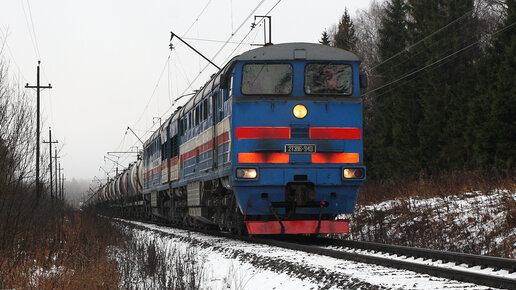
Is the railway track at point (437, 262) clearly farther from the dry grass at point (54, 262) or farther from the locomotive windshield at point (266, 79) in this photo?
the dry grass at point (54, 262)

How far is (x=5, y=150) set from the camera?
997 centimetres

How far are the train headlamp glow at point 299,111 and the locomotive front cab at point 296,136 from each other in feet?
0.05

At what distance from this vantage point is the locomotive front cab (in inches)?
460

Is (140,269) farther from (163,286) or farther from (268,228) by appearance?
(268,228)

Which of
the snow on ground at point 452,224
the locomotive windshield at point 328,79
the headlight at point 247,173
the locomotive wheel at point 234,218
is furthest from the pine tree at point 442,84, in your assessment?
the headlight at point 247,173

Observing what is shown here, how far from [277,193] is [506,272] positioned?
544 centimetres

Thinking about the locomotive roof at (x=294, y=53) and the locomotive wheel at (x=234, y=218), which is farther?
the locomotive wheel at (x=234, y=218)

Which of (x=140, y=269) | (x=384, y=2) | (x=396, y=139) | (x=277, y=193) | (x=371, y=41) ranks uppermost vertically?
(x=384, y=2)

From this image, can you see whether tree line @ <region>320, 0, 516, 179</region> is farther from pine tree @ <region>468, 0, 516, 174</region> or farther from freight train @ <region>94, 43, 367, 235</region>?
freight train @ <region>94, 43, 367, 235</region>

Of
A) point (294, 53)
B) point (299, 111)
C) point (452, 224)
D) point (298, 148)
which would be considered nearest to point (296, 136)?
point (298, 148)

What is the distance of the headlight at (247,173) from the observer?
38.1 ft

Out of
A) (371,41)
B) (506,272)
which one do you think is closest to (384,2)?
(371,41)

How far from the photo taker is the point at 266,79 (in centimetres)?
1216

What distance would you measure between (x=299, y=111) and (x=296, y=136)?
50 cm
